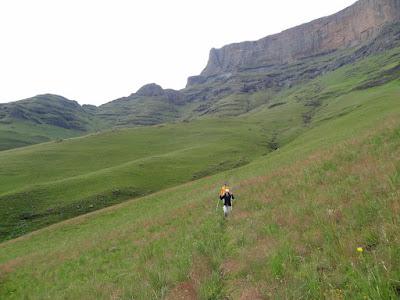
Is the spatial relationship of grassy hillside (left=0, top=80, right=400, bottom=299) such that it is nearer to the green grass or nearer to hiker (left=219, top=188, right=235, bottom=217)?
the green grass

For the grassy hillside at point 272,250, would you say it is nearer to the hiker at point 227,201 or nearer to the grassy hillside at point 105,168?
the hiker at point 227,201

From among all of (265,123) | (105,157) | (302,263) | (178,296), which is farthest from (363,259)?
(265,123)

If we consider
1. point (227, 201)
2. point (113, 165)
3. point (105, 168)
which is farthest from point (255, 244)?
point (113, 165)

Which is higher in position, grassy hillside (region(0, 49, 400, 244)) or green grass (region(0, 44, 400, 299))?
green grass (region(0, 44, 400, 299))

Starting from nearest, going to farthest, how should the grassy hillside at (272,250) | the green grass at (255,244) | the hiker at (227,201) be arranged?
the grassy hillside at (272,250), the green grass at (255,244), the hiker at (227,201)

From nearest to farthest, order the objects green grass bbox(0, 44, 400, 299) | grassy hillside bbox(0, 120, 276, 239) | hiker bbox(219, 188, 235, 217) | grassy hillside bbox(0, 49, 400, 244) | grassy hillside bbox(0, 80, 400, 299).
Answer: grassy hillside bbox(0, 80, 400, 299) → green grass bbox(0, 44, 400, 299) → hiker bbox(219, 188, 235, 217) → grassy hillside bbox(0, 120, 276, 239) → grassy hillside bbox(0, 49, 400, 244)

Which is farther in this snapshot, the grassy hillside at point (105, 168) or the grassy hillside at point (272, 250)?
the grassy hillside at point (105, 168)

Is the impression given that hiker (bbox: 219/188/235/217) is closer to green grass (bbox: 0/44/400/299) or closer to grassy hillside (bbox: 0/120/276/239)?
green grass (bbox: 0/44/400/299)

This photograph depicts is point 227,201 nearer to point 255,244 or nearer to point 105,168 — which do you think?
point 255,244

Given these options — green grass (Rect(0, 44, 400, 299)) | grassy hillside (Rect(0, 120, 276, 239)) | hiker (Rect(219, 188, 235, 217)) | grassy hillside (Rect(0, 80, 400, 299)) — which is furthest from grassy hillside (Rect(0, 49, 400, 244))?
hiker (Rect(219, 188, 235, 217))

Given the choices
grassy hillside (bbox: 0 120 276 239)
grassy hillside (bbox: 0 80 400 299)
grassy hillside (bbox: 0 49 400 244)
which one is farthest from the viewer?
grassy hillside (bbox: 0 49 400 244)

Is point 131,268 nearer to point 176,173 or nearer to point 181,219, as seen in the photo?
point 181,219

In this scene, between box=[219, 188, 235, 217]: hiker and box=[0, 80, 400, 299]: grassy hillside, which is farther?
box=[219, 188, 235, 217]: hiker

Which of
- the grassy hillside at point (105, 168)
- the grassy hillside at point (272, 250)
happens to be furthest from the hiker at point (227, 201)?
the grassy hillside at point (105, 168)
